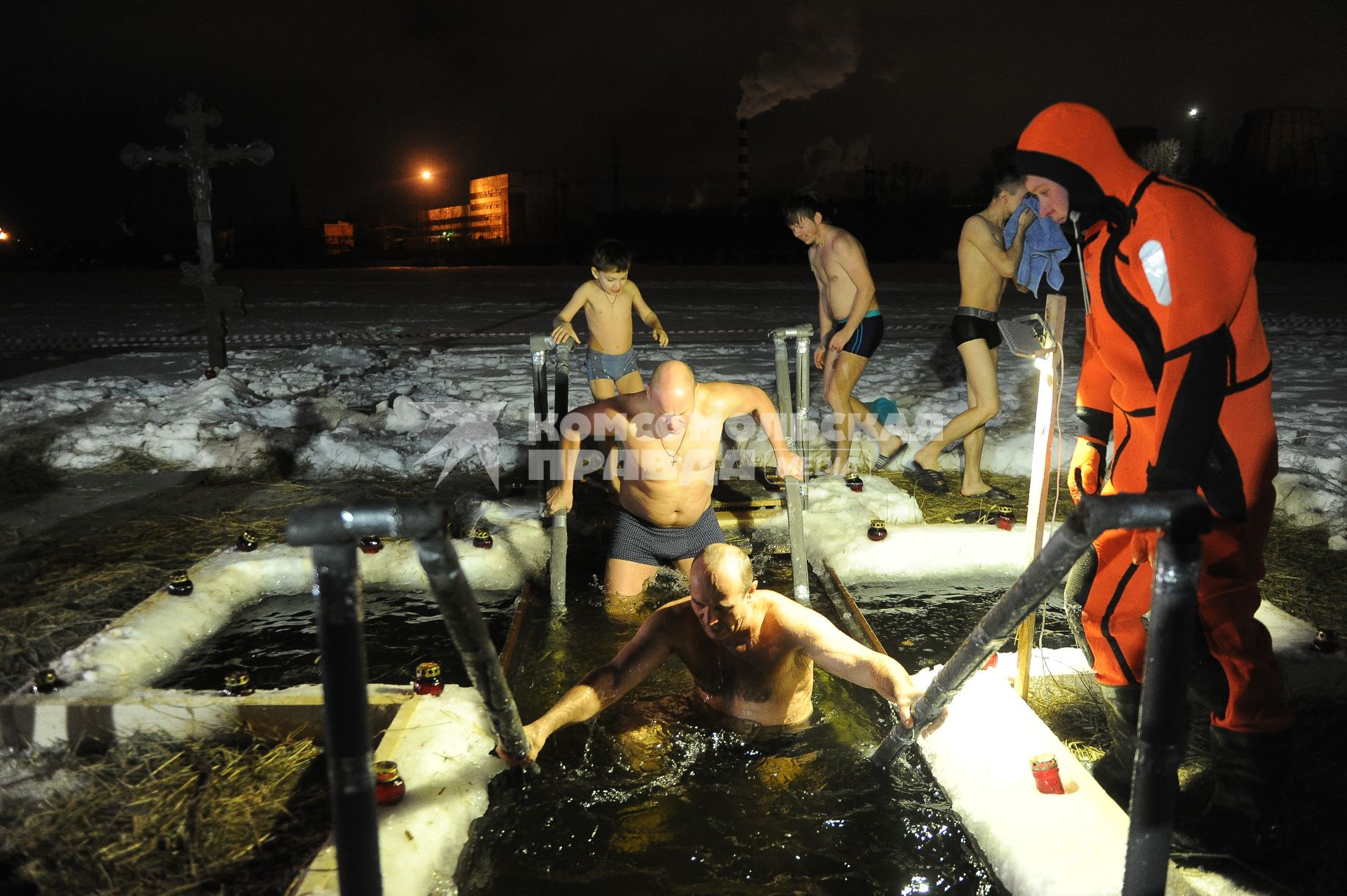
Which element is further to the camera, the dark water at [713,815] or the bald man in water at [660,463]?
the bald man in water at [660,463]

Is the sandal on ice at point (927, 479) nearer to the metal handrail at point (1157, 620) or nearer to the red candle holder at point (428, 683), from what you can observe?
the red candle holder at point (428, 683)

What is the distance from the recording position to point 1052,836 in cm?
269

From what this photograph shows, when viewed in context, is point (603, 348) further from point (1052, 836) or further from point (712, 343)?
point (712, 343)

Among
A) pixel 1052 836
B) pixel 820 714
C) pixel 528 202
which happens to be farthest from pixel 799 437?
pixel 528 202

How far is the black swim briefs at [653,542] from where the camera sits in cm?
514

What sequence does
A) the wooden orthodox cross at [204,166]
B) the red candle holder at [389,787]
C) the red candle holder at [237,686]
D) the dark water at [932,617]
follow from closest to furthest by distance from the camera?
1. the red candle holder at [389,787]
2. the red candle holder at [237,686]
3. the dark water at [932,617]
4. the wooden orthodox cross at [204,166]

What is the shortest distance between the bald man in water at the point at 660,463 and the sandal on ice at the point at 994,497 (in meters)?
1.90

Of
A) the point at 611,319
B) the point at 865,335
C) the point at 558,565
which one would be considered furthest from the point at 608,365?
the point at 558,565

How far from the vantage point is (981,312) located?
5.90 meters

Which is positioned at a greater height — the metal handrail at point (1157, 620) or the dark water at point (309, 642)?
the metal handrail at point (1157, 620)

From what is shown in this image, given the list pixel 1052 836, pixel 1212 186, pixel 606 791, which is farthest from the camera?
pixel 1212 186

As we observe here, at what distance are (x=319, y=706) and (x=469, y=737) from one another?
2.27ft

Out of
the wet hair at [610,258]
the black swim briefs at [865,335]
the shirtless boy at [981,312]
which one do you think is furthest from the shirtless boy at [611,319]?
the shirtless boy at [981,312]

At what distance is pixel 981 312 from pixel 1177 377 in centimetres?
357
